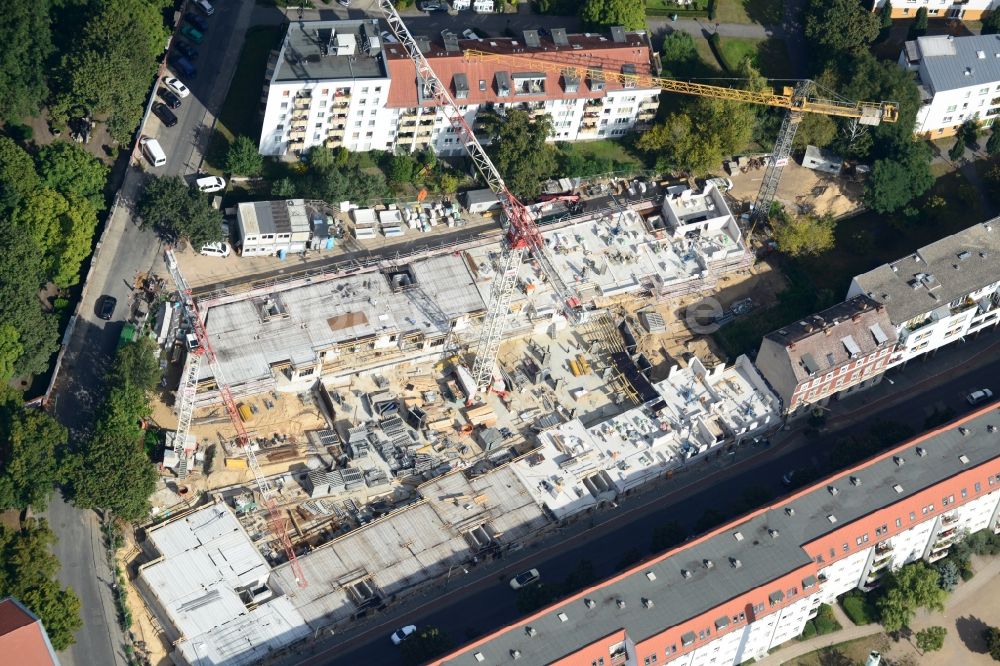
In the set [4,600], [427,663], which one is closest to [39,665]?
[4,600]

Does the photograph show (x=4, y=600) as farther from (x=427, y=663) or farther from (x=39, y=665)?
(x=427, y=663)

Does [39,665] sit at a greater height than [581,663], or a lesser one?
greater

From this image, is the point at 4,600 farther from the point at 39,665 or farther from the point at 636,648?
the point at 636,648

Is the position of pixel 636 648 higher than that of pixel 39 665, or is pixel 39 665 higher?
pixel 39 665

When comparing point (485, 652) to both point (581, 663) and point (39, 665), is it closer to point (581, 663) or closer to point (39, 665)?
point (581, 663)

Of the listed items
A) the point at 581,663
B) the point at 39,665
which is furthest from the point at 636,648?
the point at 39,665
